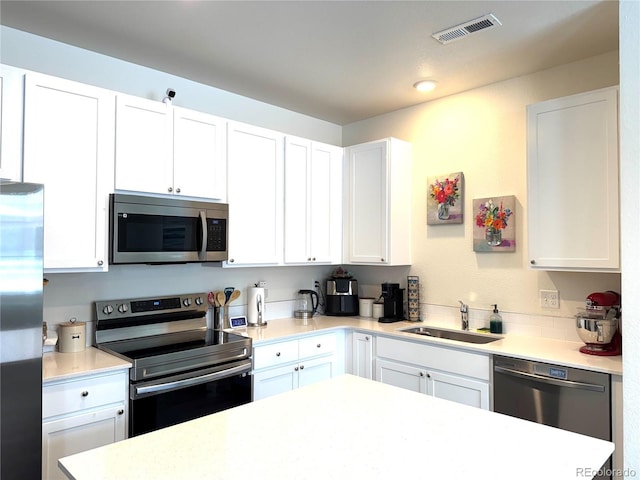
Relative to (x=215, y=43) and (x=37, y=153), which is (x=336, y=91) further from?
(x=37, y=153)

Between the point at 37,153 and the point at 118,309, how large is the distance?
104 cm

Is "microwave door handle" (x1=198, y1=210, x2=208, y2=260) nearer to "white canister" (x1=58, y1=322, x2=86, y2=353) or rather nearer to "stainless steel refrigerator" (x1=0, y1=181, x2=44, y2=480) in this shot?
"white canister" (x1=58, y1=322, x2=86, y2=353)

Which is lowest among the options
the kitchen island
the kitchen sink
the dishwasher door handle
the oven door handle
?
the oven door handle

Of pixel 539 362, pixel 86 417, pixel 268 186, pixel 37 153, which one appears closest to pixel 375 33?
pixel 268 186

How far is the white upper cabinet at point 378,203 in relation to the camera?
3518mm

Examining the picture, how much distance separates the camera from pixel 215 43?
8.49 feet

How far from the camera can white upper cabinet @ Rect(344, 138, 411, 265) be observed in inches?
138

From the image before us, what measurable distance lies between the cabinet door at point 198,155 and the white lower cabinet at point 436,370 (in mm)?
1600

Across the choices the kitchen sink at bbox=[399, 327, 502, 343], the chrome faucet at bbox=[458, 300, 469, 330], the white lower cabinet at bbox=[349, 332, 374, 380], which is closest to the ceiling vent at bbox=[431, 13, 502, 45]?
the chrome faucet at bbox=[458, 300, 469, 330]

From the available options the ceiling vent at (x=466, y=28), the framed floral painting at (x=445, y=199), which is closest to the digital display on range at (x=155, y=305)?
the framed floral painting at (x=445, y=199)

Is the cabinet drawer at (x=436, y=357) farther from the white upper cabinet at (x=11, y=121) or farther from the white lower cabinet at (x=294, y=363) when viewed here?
the white upper cabinet at (x=11, y=121)

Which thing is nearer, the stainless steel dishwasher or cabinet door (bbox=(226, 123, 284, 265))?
the stainless steel dishwasher

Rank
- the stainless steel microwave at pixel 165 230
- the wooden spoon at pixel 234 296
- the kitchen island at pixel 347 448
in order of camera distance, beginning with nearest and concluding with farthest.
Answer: the kitchen island at pixel 347 448 < the stainless steel microwave at pixel 165 230 < the wooden spoon at pixel 234 296

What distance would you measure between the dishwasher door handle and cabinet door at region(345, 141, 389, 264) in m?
1.26
